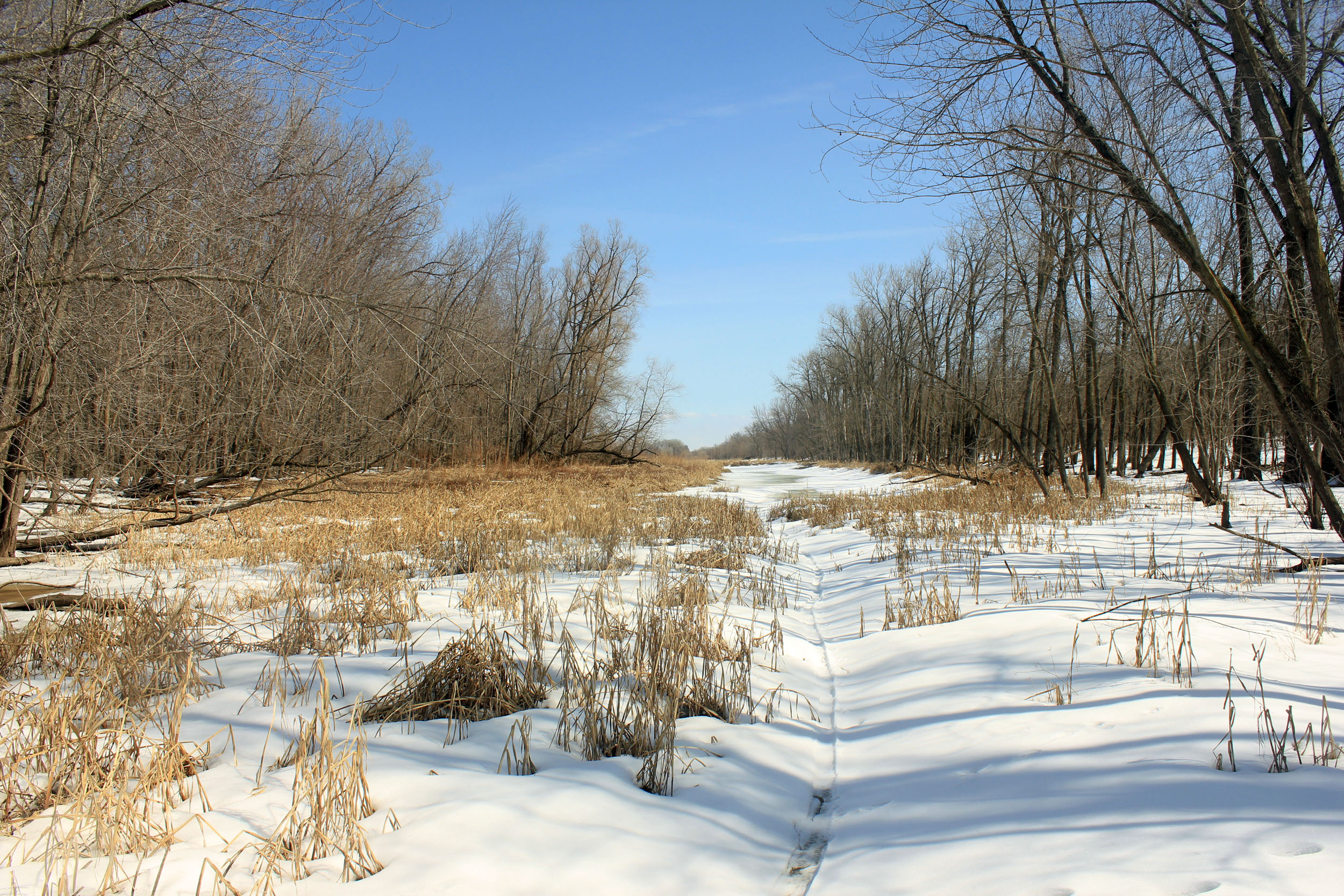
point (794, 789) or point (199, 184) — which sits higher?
point (199, 184)

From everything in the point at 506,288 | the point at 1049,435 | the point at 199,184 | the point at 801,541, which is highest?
the point at 506,288

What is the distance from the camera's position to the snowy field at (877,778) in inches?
77.3

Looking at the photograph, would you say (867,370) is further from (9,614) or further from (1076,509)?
(9,614)

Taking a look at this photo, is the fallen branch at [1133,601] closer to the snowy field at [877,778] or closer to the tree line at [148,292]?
the snowy field at [877,778]

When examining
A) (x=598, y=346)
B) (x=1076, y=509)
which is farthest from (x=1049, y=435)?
(x=598, y=346)

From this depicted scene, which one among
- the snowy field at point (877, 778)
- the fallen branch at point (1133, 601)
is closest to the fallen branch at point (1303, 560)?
the snowy field at point (877, 778)

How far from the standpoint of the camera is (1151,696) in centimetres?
310

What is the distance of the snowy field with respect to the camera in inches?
77.3

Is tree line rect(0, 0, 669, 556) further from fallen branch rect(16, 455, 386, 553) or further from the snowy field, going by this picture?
the snowy field

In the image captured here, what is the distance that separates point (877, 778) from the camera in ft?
9.50

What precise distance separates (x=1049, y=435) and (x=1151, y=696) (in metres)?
13.9

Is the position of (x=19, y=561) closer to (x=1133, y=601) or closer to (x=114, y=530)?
(x=114, y=530)

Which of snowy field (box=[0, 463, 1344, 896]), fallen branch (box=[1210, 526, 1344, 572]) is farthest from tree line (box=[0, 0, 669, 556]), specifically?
fallen branch (box=[1210, 526, 1344, 572])

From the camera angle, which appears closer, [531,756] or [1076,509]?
[531,756]
